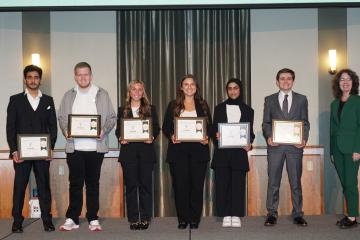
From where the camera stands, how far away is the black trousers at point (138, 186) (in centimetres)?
459

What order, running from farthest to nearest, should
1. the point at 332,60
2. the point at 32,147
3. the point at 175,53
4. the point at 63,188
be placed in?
the point at 332,60 → the point at 175,53 → the point at 63,188 → the point at 32,147

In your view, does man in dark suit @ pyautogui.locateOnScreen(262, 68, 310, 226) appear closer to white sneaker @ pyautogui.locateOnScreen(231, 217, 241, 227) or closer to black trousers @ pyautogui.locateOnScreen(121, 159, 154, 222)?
white sneaker @ pyautogui.locateOnScreen(231, 217, 241, 227)

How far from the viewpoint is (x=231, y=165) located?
4656mm

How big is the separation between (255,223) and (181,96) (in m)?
1.49

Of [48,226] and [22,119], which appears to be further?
[48,226]

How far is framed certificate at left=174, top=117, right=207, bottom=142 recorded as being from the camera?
14.8ft

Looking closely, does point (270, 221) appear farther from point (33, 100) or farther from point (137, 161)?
point (33, 100)

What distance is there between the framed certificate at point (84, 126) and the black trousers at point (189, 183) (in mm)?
783

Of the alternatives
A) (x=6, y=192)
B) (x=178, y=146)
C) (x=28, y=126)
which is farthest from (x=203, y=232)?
(x=6, y=192)

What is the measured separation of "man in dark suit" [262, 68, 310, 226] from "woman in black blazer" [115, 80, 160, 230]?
1133 millimetres

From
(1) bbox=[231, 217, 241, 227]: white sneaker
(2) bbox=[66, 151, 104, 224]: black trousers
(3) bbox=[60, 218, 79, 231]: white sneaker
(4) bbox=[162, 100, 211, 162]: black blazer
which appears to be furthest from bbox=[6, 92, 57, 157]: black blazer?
(1) bbox=[231, 217, 241, 227]: white sneaker

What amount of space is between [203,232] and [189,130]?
948mm

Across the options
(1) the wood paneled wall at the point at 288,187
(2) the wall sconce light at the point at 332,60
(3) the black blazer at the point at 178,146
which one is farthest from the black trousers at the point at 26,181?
(2) the wall sconce light at the point at 332,60

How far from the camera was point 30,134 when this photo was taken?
4.44 metres
